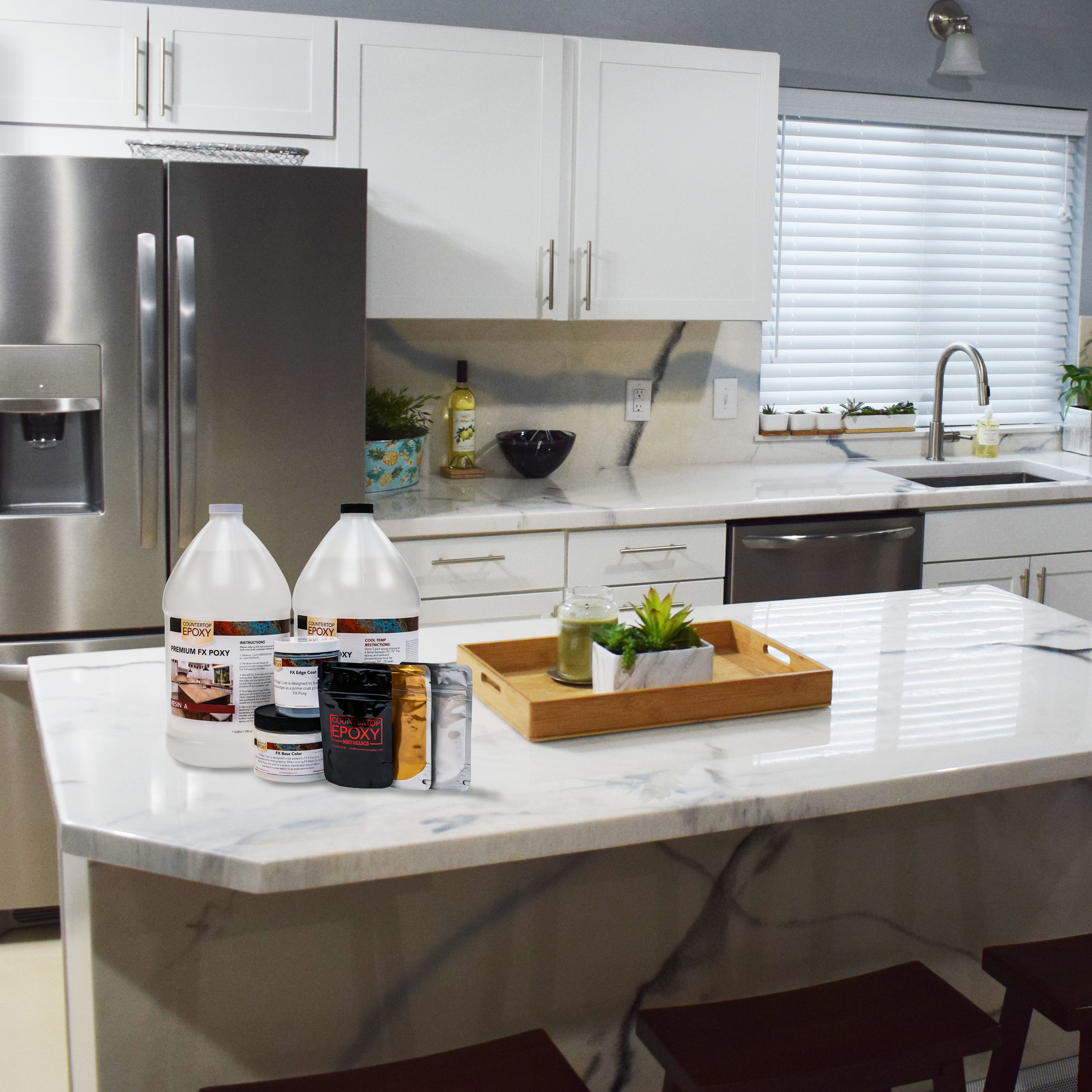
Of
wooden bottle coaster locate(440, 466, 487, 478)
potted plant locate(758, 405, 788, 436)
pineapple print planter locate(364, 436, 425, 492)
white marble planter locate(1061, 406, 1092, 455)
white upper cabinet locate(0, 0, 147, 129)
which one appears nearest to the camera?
white upper cabinet locate(0, 0, 147, 129)

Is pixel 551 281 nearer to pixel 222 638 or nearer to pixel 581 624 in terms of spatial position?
pixel 581 624

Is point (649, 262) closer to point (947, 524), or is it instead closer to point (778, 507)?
point (778, 507)

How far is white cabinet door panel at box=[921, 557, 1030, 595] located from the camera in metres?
3.33

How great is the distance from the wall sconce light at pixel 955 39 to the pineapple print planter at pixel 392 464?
6.78ft

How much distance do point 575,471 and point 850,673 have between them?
6.57 feet

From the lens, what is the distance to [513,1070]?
1.30 m

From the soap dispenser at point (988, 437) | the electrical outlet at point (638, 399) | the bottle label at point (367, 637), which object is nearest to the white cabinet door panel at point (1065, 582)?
the soap dispenser at point (988, 437)

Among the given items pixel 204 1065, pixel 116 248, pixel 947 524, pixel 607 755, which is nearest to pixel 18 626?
pixel 116 248

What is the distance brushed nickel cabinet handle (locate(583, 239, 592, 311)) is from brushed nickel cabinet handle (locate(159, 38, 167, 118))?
108cm

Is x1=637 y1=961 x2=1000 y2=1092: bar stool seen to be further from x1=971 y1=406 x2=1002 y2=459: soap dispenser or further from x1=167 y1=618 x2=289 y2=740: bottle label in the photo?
x1=971 y1=406 x2=1002 y2=459: soap dispenser

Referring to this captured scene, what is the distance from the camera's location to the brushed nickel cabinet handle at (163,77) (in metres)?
2.76

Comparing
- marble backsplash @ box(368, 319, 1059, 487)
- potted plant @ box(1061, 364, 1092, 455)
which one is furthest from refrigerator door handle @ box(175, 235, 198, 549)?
potted plant @ box(1061, 364, 1092, 455)

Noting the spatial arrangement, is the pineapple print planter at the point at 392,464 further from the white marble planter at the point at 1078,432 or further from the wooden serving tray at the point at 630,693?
the white marble planter at the point at 1078,432

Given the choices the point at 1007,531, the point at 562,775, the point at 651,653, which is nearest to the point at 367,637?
the point at 562,775
